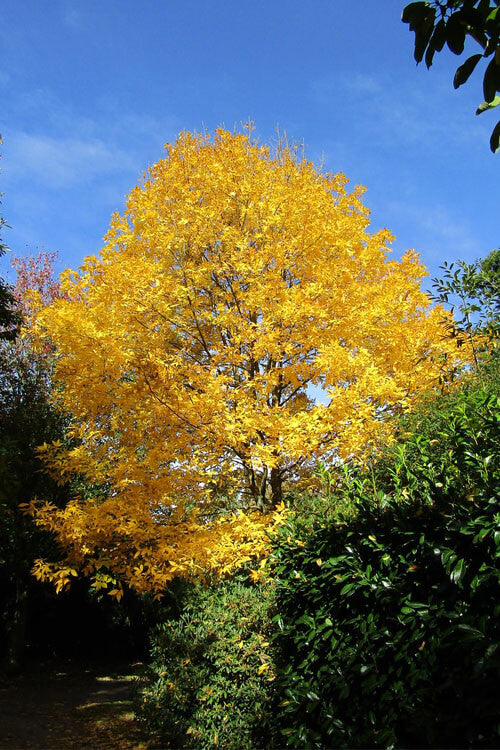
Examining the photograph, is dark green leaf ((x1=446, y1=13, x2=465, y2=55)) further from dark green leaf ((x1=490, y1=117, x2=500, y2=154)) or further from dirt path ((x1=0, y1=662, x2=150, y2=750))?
dirt path ((x1=0, y1=662, x2=150, y2=750))

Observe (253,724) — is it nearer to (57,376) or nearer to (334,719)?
(334,719)

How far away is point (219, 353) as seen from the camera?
7125mm

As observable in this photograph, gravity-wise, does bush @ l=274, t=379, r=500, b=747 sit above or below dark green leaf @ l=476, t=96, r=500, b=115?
below

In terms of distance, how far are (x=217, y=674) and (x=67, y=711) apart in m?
7.94

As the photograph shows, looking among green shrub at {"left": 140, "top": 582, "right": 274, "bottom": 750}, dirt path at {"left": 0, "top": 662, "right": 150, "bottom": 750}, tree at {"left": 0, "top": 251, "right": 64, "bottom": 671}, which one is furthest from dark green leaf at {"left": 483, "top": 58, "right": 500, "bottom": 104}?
tree at {"left": 0, "top": 251, "right": 64, "bottom": 671}

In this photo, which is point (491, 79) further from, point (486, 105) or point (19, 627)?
point (19, 627)

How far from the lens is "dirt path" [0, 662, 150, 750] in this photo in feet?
27.2

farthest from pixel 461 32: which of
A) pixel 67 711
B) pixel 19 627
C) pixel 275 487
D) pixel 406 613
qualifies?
pixel 19 627

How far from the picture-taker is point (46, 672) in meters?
16.0

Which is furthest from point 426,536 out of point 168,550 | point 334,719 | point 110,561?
point 110,561

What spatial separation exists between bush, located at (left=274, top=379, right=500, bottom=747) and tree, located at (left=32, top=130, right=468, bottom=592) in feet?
5.69

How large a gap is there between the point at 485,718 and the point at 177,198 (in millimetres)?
8280

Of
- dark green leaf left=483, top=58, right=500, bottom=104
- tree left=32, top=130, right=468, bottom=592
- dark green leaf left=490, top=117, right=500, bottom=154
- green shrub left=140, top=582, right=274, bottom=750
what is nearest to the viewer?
dark green leaf left=483, top=58, right=500, bottom=104

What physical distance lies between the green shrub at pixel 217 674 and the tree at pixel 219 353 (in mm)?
807
